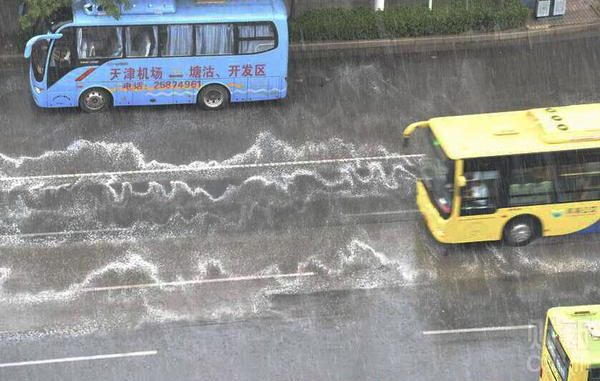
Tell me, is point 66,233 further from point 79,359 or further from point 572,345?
point 572,345

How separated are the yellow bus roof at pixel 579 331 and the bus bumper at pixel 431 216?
4.37 m

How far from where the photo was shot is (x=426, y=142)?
58.2 feet

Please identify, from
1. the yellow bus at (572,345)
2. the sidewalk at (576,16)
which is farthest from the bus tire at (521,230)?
the sidewalk at (576,16)

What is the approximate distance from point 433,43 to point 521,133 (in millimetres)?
8904

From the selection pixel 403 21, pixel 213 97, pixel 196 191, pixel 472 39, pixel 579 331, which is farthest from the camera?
pixel 472 39

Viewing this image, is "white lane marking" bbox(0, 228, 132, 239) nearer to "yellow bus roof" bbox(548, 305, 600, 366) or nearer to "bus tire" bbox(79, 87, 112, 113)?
"bus tire" bbox(79, 87, 112, 113)

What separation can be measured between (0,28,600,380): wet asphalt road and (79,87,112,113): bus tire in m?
0.31

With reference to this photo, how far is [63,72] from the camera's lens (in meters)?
21.7

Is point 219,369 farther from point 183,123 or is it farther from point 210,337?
point 183,123

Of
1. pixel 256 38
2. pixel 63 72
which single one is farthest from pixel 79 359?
pixel 256 38

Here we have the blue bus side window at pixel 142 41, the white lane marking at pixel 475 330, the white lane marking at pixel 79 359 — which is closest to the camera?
the white lane marking at pixel 79 359

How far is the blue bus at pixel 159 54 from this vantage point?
70.5 feet

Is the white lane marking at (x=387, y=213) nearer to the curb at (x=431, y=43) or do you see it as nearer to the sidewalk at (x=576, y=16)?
the curb at (x=431, y=43)

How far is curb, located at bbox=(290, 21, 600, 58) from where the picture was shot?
2500 centimetres
